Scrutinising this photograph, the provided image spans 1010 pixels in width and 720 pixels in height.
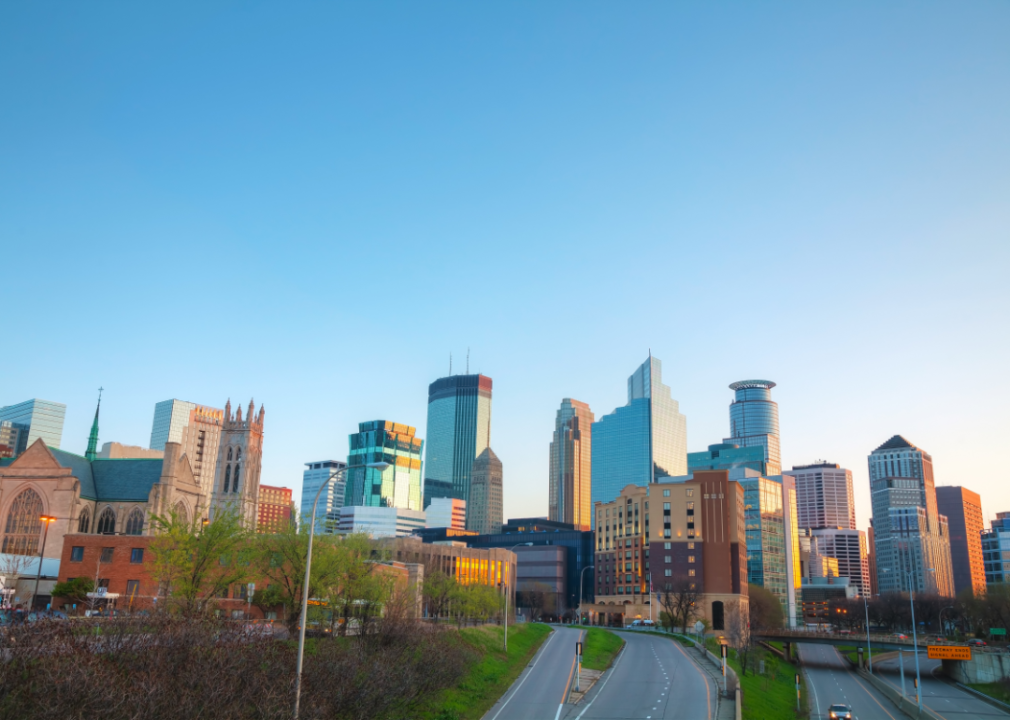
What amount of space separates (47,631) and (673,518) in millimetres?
163415

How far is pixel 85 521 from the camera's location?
106562 millimetres

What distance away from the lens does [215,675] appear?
91.5ft

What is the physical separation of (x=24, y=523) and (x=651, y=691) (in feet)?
266

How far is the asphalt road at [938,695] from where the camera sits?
80500 mm

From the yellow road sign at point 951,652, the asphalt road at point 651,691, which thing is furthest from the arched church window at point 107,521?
the yellow road sign at point 951,652

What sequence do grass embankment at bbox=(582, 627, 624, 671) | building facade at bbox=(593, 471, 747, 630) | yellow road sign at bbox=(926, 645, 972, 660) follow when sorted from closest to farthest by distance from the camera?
1. grass embankment at bbox=(582, 627, 624, 671)
2. yellow road sign at bbox=(926, 645, 972, 660)
3. building facade at bbox=(593, 471, 747, 630)

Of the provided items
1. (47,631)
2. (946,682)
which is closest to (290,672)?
(47,631)

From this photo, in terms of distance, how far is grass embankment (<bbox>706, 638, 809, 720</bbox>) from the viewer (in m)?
65.3

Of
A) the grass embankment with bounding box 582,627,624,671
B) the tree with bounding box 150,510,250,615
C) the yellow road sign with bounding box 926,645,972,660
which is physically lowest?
the grass embankment with bounding box 582,627,624,671

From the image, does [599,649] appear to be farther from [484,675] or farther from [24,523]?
[24,523]

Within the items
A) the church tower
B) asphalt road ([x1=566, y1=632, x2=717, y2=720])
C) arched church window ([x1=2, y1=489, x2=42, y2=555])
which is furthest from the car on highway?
the church tower

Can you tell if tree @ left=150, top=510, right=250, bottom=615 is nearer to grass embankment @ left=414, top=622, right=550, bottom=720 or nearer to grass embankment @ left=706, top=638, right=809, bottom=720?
grass embankment @ left=414, top=622, right=550, bottom=720

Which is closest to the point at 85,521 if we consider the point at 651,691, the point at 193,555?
the point at 193,555

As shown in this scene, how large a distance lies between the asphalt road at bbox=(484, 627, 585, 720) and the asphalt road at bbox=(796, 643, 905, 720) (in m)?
23.2
